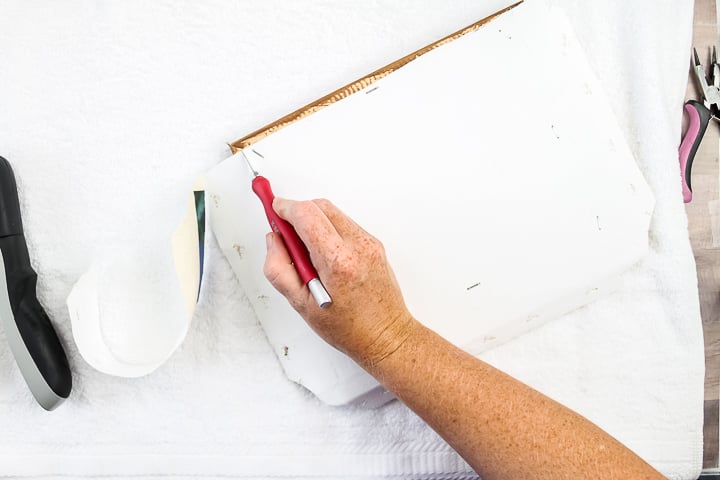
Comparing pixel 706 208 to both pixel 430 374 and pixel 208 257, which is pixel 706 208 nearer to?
pixel 430 374

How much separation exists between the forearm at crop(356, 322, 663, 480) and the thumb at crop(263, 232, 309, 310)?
3.4 inches

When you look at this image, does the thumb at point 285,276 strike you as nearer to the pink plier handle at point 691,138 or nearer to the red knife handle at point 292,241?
the red knife handle at point 292,241

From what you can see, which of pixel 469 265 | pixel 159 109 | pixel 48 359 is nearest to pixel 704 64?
pixel 469 265

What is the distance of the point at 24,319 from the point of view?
502 mm

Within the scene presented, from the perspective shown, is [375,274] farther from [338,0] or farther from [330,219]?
[338,0]

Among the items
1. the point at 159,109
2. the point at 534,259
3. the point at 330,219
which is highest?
the point at 159,109

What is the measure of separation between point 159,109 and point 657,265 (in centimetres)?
55

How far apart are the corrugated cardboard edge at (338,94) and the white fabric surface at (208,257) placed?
0.03 m

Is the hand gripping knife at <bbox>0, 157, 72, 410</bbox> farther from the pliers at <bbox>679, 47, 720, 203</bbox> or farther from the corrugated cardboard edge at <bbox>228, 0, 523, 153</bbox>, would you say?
the pliers at <bbox>679, 47, 720, 203</bbox>

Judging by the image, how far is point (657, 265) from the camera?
0.58 meters

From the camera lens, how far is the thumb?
43 centimetres

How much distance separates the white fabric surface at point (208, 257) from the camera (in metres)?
0.54

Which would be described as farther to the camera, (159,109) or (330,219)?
(159,109)

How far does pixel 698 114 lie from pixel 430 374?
17.2 inches
